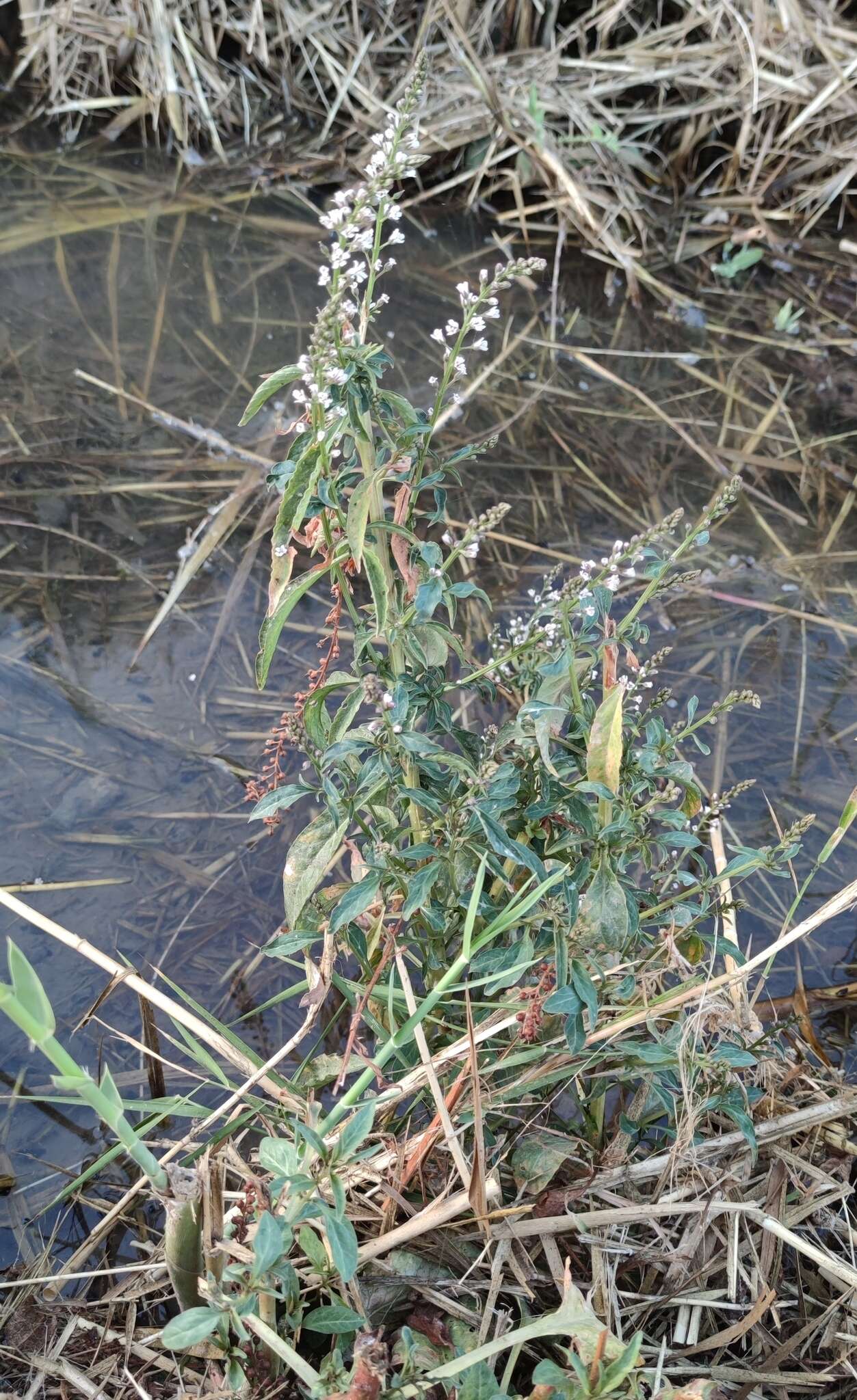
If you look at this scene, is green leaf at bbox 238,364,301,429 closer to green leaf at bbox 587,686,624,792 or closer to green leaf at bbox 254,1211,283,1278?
green leaf at bbox 587,686,624,792

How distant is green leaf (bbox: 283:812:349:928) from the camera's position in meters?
1.42

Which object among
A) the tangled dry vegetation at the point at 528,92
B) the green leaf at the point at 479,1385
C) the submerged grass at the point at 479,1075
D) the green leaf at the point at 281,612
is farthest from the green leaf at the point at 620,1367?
the tangled dry vegetation at the point at 528,92

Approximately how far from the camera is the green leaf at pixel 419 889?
137 centimetres

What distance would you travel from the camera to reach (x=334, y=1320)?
1.23m

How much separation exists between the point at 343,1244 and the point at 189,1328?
0.19 meters

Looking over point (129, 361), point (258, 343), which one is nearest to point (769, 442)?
point (258, 343)

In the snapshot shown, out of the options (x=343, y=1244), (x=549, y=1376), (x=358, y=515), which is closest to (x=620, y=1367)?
(x=549, y=1376)

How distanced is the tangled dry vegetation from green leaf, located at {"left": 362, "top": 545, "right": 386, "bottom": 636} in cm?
278

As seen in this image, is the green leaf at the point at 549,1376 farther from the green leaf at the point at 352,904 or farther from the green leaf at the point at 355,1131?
the green leaf at the point at 352,904

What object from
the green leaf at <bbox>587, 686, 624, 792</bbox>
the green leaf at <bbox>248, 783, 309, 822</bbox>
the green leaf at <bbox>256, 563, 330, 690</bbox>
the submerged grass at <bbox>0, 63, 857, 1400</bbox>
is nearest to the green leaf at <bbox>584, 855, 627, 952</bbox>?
the submerged grass at <bbox>0, 63, 857, 1400</bbox>

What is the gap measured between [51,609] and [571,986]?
5.48 ft

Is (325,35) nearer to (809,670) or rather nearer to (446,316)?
(446,316)

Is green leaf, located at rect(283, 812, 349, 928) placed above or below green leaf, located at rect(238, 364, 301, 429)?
below

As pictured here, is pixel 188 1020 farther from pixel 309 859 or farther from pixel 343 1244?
pixel 343 1244
